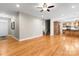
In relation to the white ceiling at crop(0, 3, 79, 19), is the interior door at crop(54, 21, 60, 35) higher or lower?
lower

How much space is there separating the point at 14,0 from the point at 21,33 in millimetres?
3726

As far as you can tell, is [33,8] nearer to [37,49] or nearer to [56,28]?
[37,49]

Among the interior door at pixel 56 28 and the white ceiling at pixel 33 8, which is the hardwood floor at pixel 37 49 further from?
the interior door at pixel 56 28

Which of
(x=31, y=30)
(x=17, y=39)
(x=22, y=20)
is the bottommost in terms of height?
(x=17, y=39)

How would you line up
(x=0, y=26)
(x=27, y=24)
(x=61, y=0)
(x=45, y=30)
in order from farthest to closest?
1. (x=45, y=30)
2. (x=27, y=24)
3. (x=0, y=26)
4. (x=61, y=0)

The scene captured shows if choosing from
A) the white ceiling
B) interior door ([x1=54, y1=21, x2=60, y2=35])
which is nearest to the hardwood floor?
the white ceiling

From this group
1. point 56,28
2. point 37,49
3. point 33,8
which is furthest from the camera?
point 56,28

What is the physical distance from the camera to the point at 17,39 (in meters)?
6.05

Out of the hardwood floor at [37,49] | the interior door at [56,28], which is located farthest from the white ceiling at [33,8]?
the interior door at [56,28]

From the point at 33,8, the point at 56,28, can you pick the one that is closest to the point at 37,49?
the point at 33,8

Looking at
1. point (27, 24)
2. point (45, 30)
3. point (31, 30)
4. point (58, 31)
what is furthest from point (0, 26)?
point (58, 31)

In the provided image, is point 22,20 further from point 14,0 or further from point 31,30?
point 14,0

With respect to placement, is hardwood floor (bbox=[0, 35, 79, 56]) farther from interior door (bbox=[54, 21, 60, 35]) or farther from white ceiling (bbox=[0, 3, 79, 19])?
interior door (bbox=[54, 21, 60, 35])

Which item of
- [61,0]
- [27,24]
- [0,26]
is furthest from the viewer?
[27,24]
